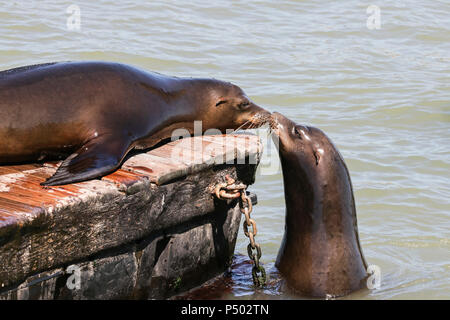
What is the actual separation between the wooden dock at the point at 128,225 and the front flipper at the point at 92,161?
55 millimetres

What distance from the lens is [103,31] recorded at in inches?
516

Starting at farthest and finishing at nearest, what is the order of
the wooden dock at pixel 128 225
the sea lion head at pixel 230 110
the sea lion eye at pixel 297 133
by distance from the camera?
1. the sea lion head at pixel 230 110
2. the sea lion eye at pixel 297 133
3. the wooden dock at pixel 128 225

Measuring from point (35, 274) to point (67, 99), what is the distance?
132 cm

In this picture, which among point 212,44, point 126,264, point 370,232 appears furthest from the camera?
point 212,44

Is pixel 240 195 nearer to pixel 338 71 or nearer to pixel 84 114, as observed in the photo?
pixel 84 114

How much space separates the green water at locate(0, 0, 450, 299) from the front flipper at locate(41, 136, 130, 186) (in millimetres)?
1236

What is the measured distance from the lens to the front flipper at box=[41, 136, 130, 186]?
13.7 ft

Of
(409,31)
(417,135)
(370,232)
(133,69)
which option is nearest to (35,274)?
(133,69)

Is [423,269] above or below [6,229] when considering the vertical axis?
below

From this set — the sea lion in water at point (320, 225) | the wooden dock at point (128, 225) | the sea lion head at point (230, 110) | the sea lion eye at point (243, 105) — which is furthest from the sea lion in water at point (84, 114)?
the sea lion in water at point (320, 225)

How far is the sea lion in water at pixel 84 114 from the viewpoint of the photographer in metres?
4.54

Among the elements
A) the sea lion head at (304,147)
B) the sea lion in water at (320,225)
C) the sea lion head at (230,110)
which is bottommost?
the sea lion in water at (320,225)

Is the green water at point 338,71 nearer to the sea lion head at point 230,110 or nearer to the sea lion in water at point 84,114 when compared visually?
the sea lion head at point 230,110

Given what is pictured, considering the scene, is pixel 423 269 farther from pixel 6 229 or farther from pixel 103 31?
pixel 103 31
